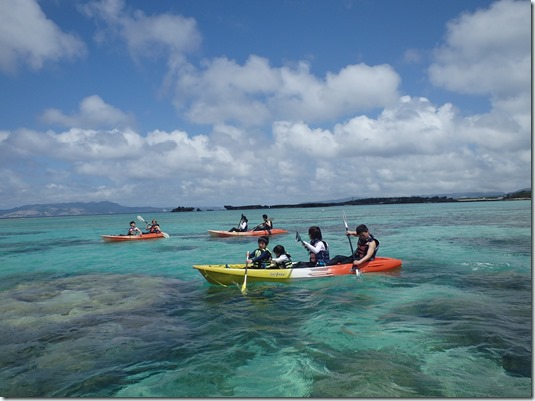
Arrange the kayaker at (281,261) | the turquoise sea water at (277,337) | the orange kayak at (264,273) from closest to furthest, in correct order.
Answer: the turquoise sea water at (277,337) < the orange kayak at (264,273) < the kayaker at (281,261)

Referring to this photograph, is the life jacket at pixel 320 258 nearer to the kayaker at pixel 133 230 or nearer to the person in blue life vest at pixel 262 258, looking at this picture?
the person in blue life vest at pixel 262 258

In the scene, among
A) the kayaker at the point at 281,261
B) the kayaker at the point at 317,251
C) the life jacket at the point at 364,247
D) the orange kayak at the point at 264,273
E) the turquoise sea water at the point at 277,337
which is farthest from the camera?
the life jacket at the point at 364,247

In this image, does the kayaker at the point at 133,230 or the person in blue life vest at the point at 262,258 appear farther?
the kayaker at the point at 133,230

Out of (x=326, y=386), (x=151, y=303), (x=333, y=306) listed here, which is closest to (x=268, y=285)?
(x=333, y=306)

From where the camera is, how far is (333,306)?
38.3 feet

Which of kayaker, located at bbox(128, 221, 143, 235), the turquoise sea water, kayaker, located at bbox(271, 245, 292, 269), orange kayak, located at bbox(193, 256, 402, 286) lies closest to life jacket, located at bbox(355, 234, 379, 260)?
orange kayak, located at bbox(193, 256, 402, 286)

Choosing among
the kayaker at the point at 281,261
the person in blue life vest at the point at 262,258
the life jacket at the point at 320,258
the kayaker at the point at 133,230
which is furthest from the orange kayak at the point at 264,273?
the kayaker at the point at 133,230

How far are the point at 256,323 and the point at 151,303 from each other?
4.50 m

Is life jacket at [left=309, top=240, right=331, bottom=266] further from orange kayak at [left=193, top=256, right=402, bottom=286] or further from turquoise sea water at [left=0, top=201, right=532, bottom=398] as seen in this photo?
turquoise sea water at [left=0, top=201, right=532, bottom=398]

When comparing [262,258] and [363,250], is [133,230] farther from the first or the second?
[363,250]

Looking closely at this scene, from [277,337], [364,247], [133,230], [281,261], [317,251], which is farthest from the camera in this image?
[133,230]

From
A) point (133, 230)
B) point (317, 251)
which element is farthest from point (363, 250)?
point (133, 230)

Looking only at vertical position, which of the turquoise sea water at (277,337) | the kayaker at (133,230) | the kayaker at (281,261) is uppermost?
the kayaker at (133,230)

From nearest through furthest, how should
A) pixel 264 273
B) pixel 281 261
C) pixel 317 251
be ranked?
1. pixel 264 273
2. pixel 281 261
3. pixel 317 251
